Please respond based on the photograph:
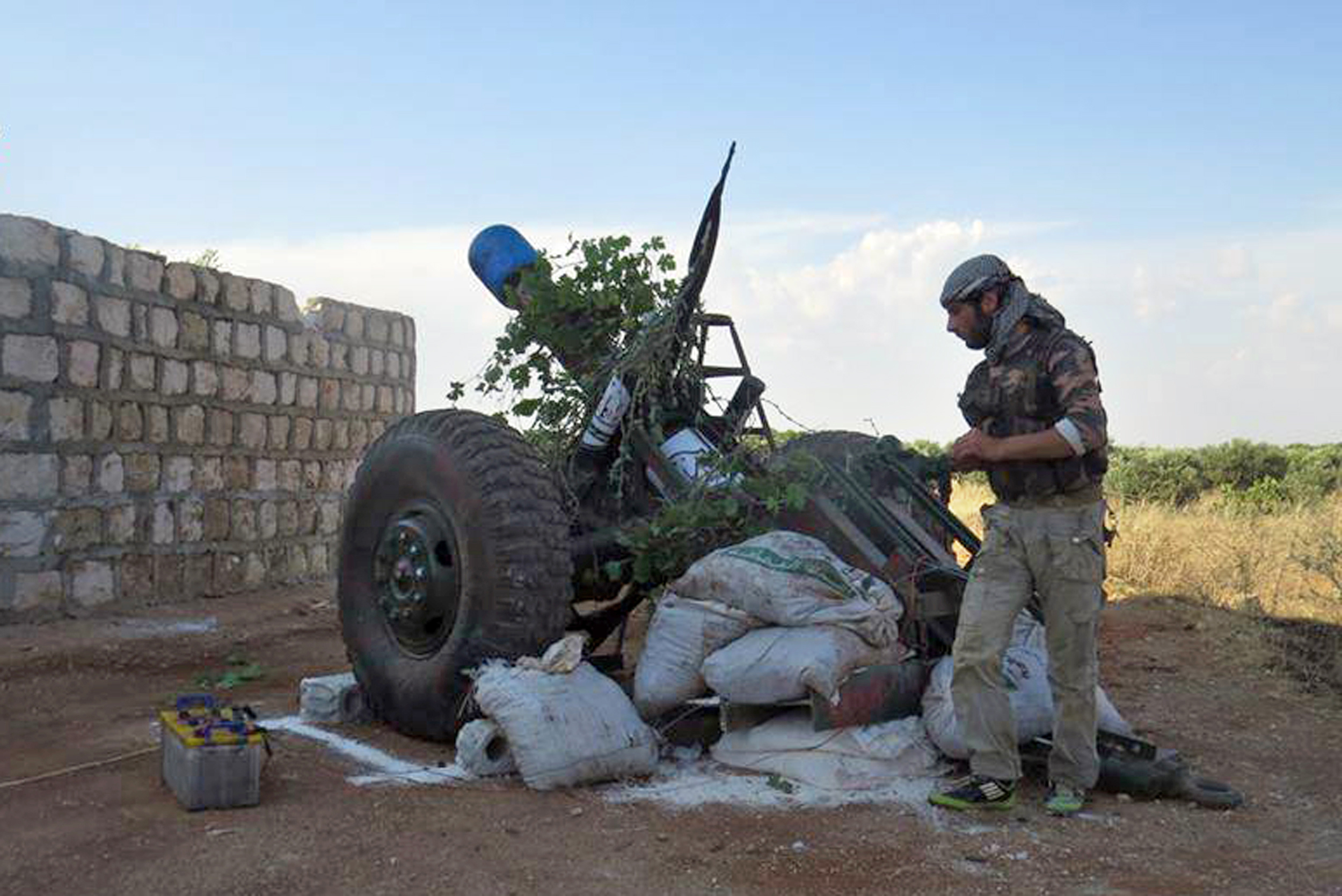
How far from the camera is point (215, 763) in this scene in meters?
3.65

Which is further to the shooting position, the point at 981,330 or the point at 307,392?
the point at 307,392

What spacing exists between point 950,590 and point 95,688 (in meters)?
A: 3.99

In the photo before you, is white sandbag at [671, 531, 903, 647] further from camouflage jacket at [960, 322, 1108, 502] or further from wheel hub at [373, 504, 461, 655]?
wheel hub at [373, 504, 461, 655]

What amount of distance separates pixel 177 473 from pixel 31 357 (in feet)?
4.67

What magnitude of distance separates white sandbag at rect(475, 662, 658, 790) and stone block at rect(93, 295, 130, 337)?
5227 millimetres

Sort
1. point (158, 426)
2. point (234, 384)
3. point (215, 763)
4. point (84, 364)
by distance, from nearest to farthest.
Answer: point (215, 763), point (84, 364), point (158, 426), point (234, 384)

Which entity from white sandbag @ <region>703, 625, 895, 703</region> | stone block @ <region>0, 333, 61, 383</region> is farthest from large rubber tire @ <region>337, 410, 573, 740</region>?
stone block @ <region>0, 333, 61, 383</region>

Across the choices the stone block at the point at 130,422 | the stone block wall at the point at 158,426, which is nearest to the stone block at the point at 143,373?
the stone block wall at the point at 158,426

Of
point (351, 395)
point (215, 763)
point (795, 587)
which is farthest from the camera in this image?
point (351, 395)

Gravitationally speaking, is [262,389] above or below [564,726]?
above

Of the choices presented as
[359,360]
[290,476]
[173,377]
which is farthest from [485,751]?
[359,360]

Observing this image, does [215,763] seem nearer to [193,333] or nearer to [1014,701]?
[1014,701]

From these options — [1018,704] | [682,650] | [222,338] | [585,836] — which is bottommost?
[585,836]

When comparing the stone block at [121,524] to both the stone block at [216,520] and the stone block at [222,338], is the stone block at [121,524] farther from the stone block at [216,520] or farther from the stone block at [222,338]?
the stone block at [222,338]
